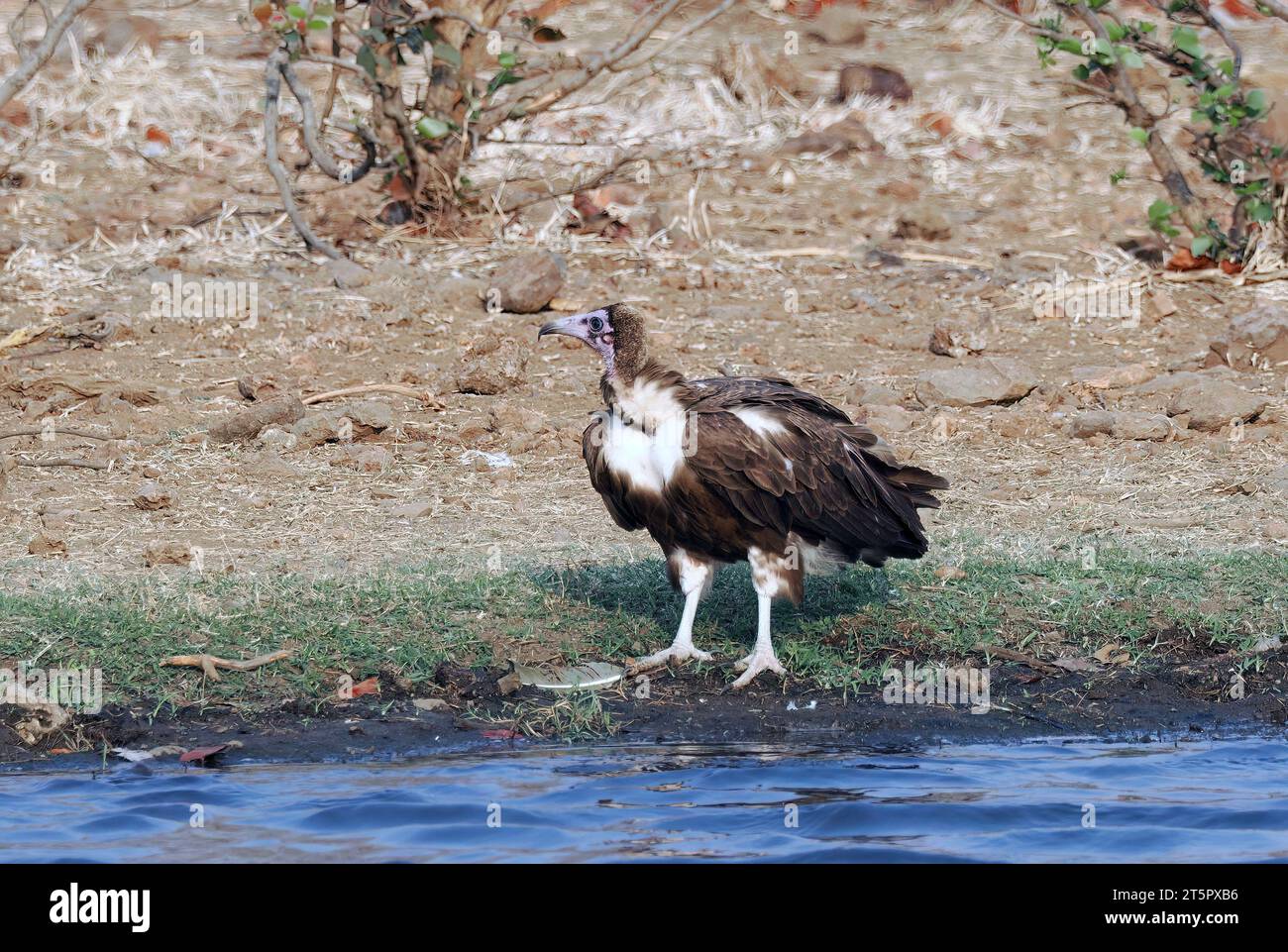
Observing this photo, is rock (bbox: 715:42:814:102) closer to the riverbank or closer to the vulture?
the riverbank

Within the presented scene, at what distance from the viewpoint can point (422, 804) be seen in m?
5.54

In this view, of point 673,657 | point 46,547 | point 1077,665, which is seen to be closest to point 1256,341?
point 1077,665

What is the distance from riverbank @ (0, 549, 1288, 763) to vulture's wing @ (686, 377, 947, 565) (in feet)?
1.56

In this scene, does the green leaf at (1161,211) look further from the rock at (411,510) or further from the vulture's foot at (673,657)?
the vulture's foot at (673,657)

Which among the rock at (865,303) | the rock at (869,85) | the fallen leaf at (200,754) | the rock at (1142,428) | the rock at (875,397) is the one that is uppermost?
the rock at (869,85)

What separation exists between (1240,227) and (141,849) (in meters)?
8.44

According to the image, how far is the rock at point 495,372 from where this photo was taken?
958cm

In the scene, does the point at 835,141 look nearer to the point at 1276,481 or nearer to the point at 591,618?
the point at 1276,481

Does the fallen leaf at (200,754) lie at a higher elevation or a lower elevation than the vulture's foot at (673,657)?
lower

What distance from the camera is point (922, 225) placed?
12203mm

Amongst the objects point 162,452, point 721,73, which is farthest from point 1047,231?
point 162,452

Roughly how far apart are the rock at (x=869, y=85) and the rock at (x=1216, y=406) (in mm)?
6236

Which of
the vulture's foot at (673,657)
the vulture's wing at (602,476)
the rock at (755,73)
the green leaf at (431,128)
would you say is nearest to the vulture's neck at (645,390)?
the vulture's wing at (602,476)

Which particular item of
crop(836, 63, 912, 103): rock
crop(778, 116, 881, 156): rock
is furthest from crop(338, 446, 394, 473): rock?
crop(836, 63, 912, 103): rock
